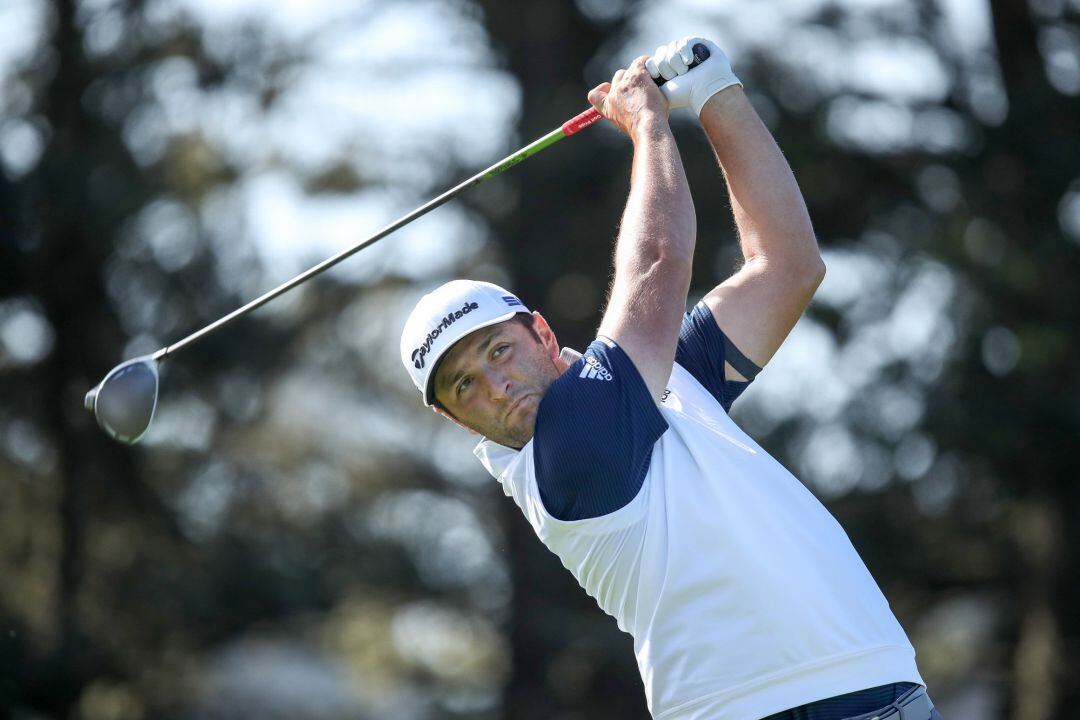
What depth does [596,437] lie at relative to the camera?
3.49 m

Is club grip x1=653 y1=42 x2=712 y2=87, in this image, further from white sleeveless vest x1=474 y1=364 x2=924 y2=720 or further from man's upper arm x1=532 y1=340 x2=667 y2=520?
white sleeveless vest x1=474 y1=364 x2=924 y2=720

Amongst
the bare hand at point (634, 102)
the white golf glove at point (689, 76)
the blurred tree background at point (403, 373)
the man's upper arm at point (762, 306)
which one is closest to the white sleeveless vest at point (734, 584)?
the man's upper arm at point (762, 306)

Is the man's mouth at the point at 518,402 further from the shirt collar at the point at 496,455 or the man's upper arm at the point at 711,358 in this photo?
the man's upper arm at the point at 711,358

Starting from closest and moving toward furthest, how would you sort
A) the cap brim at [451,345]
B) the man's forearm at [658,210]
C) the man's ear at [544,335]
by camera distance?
the man's forearm at [658,210] → the cap brim at [451,345] → the man's ear at [544,335]

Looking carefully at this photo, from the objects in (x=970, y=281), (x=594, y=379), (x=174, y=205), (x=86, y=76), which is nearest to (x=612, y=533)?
(x=594, y=379)

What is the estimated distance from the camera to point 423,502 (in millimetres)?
17266

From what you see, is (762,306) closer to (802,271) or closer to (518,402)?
(802,271)

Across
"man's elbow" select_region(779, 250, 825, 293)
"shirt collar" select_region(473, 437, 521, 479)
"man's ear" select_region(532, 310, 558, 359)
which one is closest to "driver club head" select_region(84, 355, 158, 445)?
"shirt collar" select_region(473, 437, 521, 479)

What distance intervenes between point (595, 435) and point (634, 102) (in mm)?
1018

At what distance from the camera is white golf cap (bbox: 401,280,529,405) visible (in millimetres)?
3861

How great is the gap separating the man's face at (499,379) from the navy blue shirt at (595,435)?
0.57 ft

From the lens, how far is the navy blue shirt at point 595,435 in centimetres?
350

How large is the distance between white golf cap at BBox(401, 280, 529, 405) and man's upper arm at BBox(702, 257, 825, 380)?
1.83 ft

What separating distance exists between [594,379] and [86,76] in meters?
14.9
